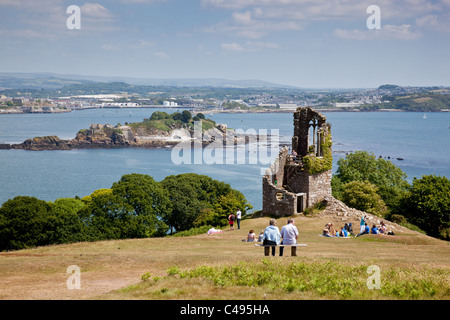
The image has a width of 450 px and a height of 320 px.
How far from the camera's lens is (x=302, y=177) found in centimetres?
3691

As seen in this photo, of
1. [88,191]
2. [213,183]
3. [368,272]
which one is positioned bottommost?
[88,191]

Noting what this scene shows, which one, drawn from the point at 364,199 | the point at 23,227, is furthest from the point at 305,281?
the point at 364,199

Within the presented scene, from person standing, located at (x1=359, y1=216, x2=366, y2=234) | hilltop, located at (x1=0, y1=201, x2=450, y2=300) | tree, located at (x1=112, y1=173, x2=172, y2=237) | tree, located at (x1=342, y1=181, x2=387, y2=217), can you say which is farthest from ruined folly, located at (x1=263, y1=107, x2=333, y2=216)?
tree, located at (x1=112, y1=173, x2=172, y2=237)

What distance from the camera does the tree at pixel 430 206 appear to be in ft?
120

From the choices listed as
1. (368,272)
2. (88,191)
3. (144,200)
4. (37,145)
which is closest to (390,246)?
(368,272)

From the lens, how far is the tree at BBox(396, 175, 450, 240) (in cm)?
3662

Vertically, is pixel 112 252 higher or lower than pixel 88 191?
higher

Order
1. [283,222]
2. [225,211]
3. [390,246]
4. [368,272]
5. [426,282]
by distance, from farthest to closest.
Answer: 1. [225,211]
2. [283,222]
3. [390,246]
4. [368,272]
5. [426,282]

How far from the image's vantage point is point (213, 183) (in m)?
59.6

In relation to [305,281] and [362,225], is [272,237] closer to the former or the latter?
[305,281]

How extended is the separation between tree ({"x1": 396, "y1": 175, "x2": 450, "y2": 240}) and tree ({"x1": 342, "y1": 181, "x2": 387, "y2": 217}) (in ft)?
7.72
